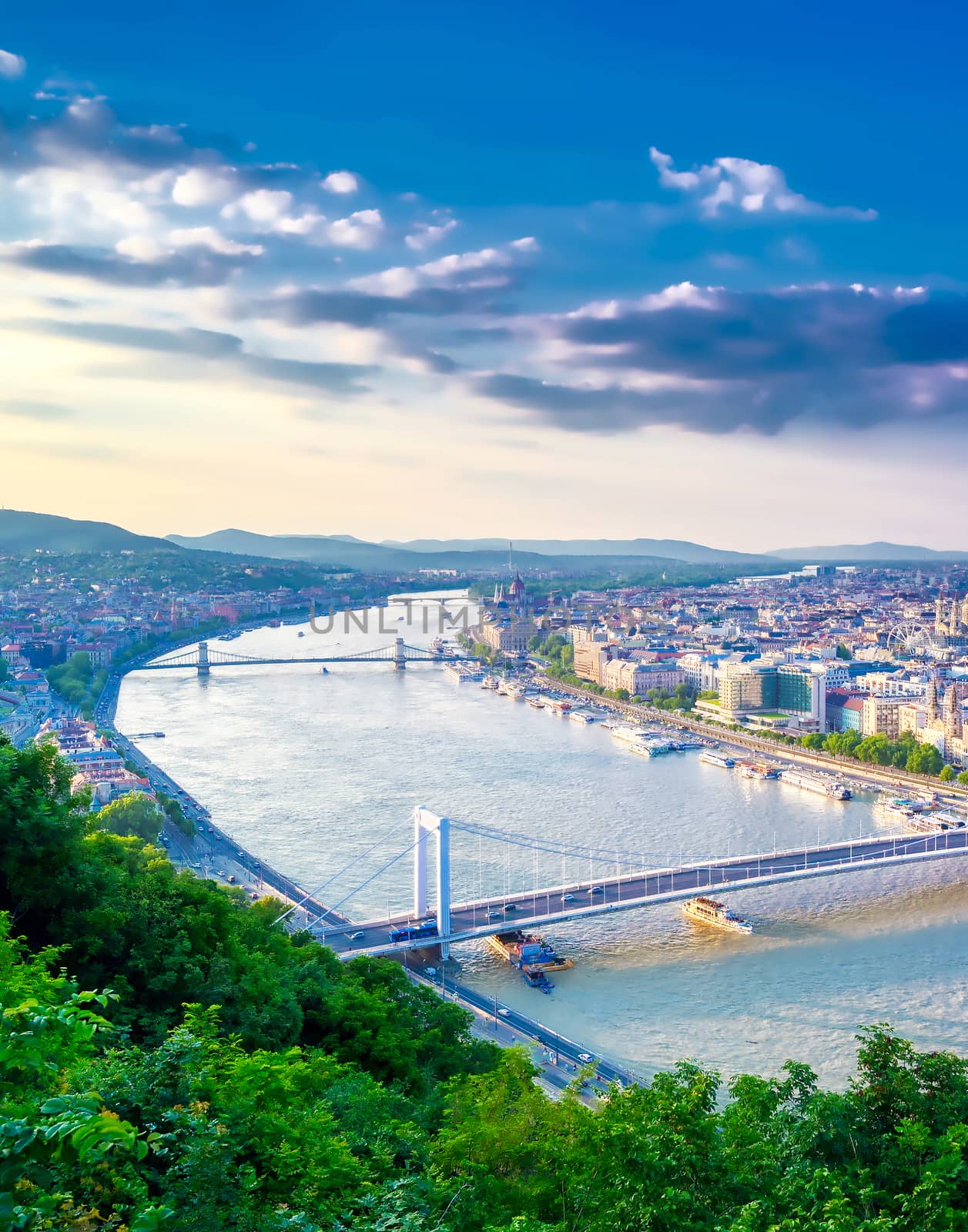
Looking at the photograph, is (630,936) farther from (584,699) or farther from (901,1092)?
(584,699)

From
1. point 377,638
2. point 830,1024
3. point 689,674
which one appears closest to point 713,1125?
point 830,1024

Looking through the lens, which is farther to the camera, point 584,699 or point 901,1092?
point 584,699

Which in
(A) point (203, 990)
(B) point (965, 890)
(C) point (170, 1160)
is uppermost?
(C) point (170, 1160)

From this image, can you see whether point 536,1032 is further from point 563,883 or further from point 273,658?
point 273,658

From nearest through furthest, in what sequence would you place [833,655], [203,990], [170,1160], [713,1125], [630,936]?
[170,1160] < [713,1125] < [203,990] < [630,936] < [833,655]

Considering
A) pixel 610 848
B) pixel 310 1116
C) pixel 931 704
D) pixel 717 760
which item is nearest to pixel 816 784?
pixel 717 760

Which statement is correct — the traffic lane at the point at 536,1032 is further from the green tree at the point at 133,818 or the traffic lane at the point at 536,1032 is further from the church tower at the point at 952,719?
the church tower at the point at 952,719

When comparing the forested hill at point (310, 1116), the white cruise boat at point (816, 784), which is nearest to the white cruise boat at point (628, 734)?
the white cruise boat at point (816, 784)

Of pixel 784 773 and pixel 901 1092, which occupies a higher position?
pixel 901 1092
